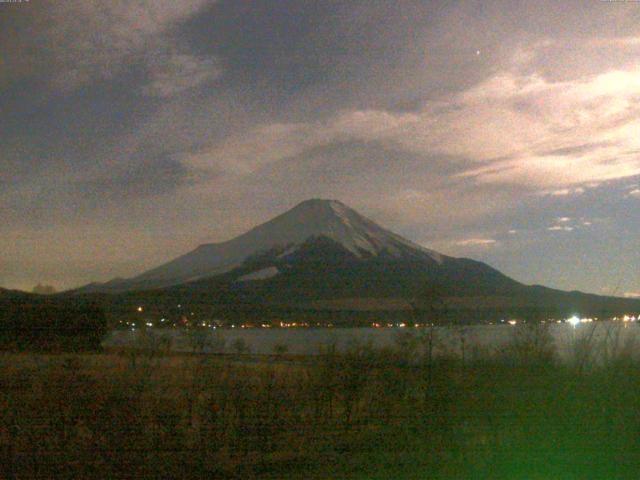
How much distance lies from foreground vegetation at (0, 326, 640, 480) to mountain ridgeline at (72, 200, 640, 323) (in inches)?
236

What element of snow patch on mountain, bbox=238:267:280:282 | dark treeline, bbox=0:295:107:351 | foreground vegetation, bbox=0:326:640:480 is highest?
snow patch on mountain, bbox=238:267:280:282

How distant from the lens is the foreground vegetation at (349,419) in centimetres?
827

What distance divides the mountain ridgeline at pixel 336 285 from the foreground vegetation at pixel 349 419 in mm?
5993

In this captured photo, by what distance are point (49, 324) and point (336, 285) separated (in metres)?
41.9

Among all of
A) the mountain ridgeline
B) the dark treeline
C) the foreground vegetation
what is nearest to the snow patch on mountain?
the mountain ridgeline

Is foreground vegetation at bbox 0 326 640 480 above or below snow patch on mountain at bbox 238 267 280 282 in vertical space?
below

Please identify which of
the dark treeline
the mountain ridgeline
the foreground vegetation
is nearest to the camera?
the foreground vegetation

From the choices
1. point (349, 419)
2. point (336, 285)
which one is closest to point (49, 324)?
point (349, 419)

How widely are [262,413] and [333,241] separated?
8839 cm

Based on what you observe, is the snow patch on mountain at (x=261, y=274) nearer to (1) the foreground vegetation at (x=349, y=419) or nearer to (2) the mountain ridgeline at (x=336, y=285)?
(2) the mountain ridgeline at (x=336, y=285)

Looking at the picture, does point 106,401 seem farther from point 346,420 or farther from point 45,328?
point 45,328

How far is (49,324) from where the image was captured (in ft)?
94.5

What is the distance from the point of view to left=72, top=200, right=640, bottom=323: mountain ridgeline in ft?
130

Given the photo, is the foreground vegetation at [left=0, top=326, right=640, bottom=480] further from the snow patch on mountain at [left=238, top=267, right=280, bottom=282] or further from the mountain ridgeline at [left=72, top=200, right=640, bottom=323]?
the snow patch on mountain at [left=238, top=267, right=280, bottom=282]
